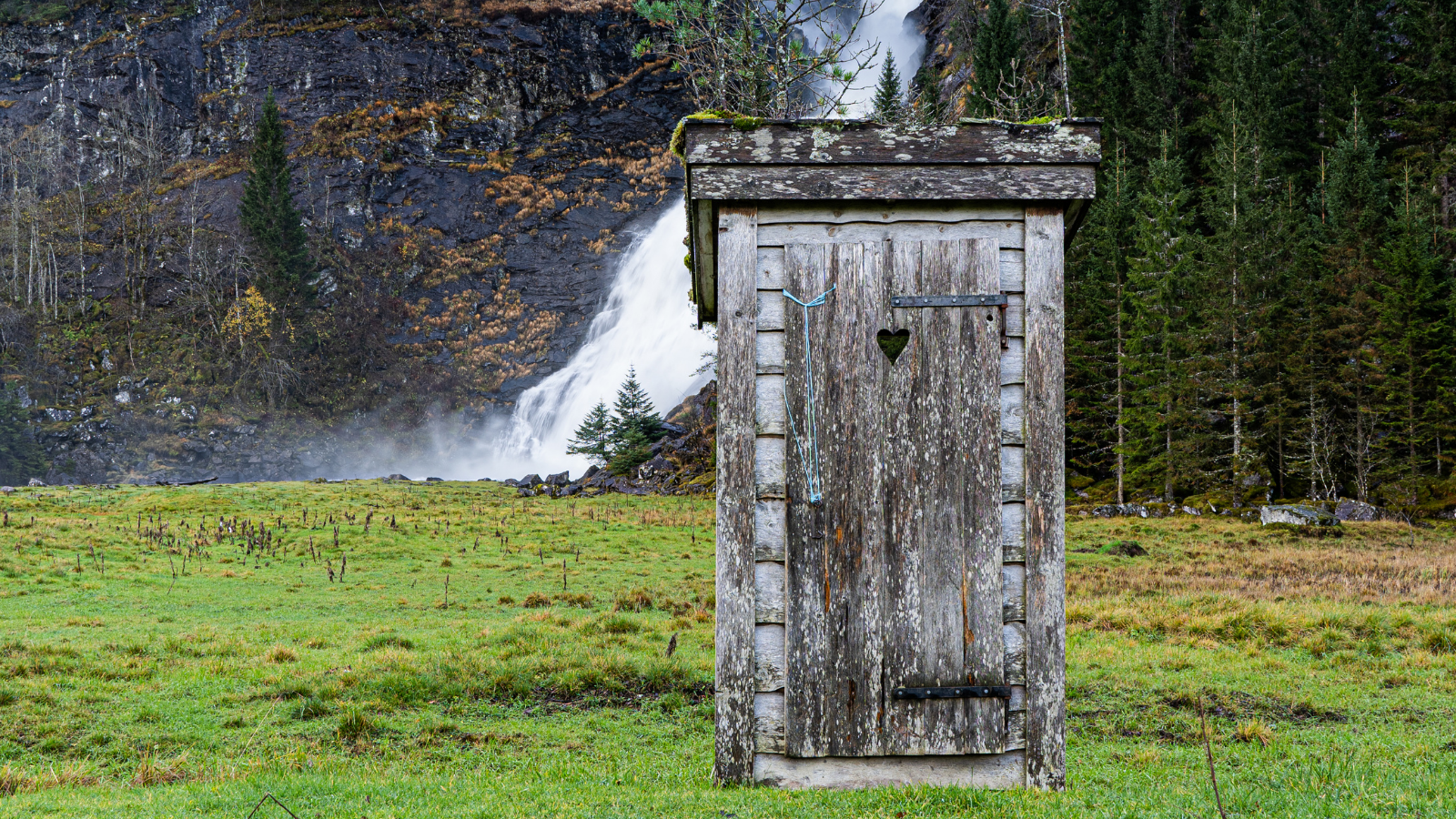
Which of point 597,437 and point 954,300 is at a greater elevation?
point 954,300

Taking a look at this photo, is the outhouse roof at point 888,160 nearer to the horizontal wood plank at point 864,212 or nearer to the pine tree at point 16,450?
the horizontal wood plank at point 864,212

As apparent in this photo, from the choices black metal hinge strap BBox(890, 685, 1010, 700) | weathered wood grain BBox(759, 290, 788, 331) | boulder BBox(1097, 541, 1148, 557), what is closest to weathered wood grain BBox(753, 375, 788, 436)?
weathered wood grain BBox(759, 290, 788, 331)

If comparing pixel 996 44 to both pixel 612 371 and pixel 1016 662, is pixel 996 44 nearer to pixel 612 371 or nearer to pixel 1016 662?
pixel 612 371

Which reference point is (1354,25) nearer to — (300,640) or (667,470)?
(667,470)

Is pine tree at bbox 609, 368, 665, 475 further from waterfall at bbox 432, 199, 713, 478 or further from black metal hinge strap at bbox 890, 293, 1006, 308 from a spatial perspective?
black metal hinge strap at bbox 890, 293, 1006, 308

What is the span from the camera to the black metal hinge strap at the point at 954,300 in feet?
16.4

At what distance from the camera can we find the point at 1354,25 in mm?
46438

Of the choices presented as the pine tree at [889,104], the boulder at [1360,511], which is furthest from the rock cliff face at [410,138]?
the boulder at [1360,511]

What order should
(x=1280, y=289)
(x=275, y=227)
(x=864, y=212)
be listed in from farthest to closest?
(x=275, y=227) → (x=1280, y=289) → (x=864, y=212)

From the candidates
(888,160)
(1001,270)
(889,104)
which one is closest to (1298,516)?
(889,104)

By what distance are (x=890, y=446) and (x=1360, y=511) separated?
3192 centimetres

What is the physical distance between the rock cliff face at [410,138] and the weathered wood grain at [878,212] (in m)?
60.6

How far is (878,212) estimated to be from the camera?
5082 mm

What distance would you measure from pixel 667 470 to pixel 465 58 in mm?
56830
